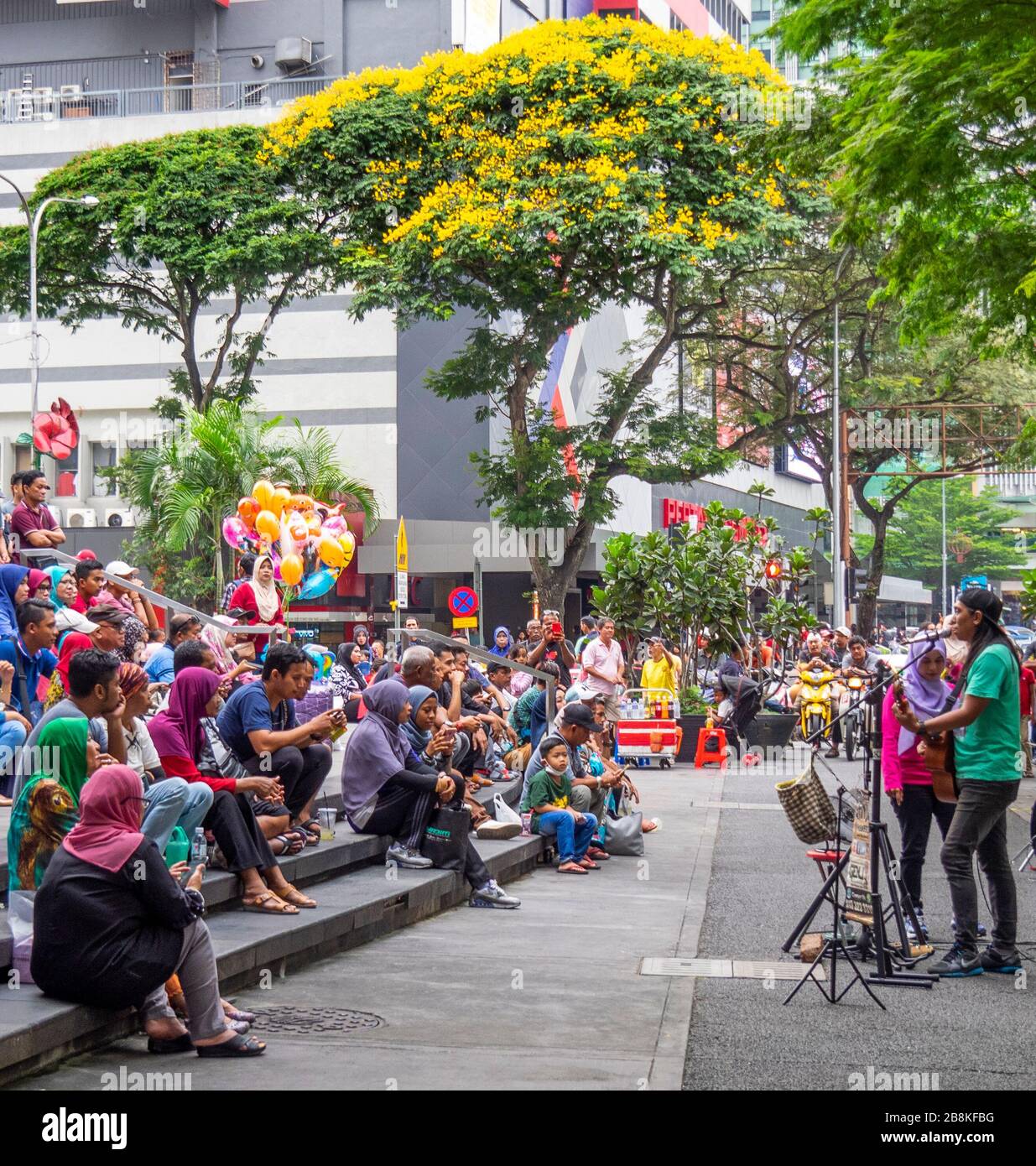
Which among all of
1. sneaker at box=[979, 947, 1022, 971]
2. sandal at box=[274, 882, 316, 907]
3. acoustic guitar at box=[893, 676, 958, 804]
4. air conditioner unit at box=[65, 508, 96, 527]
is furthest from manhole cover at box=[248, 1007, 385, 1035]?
air conditioner unit at box=[65, 508, 96, 527]

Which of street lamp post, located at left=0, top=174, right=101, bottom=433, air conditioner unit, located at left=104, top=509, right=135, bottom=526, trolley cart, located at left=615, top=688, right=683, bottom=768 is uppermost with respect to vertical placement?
street lamp post, located at left=0, top=174, right=101, bottom=433

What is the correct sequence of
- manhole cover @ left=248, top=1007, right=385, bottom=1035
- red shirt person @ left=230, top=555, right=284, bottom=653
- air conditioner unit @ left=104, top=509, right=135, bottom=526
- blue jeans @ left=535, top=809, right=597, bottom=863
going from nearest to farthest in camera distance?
manhole cover @ left=248, top=1007, right=385, bottom=1035, red shirt person @ left=230, top=555, right=284, bottom=653, blue jeans @ left=535, top=809, right=597, bottom=863, air conditioner unit @ left=104, top=509, right=135, bottom=526

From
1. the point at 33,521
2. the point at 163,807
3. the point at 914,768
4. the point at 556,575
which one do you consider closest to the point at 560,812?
the point at 914,768

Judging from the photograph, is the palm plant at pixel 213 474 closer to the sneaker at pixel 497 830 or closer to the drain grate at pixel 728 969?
the sneaker at pixel 497 830

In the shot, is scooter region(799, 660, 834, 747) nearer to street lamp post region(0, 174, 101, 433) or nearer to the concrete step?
the concrete step

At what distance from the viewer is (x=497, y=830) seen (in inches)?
504

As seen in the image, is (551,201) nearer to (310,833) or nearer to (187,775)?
(310,833)

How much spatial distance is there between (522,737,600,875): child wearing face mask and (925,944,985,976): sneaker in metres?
4.84

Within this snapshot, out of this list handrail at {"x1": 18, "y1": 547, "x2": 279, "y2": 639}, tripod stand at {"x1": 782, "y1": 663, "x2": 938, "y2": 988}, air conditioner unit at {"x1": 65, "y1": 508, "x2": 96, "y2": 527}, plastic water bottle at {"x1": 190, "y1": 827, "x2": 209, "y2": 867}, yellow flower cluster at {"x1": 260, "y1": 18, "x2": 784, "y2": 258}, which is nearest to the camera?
tripod stand at {"x1": 782, "y1": 663, "x2": 938, "y2": 988}

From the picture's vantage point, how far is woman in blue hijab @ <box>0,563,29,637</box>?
9.75 meters

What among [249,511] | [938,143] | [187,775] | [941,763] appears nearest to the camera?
[187,775]

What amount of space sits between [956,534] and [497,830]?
244 ft

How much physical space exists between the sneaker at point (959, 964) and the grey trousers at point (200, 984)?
4072 mm

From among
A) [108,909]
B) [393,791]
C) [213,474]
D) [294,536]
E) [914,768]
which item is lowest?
[393,791]
